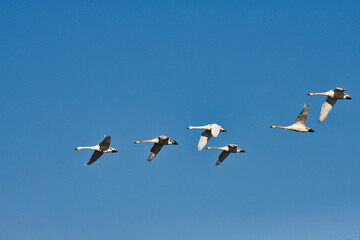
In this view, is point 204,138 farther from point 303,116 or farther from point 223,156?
point 303,116

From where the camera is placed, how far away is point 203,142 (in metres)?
99.3

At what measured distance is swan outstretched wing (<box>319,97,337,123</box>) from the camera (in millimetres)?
101231

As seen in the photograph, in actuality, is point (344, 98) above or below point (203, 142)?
above

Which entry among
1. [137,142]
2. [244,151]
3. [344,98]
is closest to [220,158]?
[244,151]

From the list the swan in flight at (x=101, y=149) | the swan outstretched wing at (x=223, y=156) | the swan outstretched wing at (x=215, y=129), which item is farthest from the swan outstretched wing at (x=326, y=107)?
the swan in flight at (x=101, y=149)

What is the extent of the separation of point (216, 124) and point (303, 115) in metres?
10.7

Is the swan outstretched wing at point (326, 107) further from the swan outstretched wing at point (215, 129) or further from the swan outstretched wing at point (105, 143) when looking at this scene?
the swan outstretched wing at point (105, 143)

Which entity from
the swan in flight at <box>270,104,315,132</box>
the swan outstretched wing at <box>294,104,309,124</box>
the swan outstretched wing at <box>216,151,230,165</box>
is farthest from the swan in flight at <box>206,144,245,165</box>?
the swan outstretched wing at <box>294,104,309,124</box>

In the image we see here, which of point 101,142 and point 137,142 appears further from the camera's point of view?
point 137,142

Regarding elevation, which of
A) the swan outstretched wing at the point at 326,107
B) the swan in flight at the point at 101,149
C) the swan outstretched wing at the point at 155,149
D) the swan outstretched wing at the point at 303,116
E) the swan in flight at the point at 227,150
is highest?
the swan outstretched wing at the point at 326,107

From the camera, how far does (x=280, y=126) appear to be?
4087 inches

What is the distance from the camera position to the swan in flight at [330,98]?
101125 millimetres

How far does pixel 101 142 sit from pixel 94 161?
4014 mm

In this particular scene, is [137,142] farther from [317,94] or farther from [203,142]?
[317,94]
